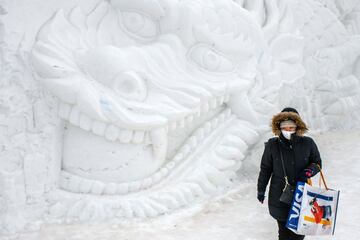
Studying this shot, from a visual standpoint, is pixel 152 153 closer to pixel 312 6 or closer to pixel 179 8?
pixel 179 8

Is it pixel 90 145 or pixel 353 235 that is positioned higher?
pixel 90 145

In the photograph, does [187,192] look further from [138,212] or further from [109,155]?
[109,155]

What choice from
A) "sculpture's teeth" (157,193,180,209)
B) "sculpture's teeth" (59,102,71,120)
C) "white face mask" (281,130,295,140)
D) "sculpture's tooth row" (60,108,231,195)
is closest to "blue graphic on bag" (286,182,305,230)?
"white face mask" (281,130,295,140)

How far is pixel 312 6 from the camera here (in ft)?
12.0

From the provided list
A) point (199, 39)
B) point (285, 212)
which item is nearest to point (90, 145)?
point (199, 39)

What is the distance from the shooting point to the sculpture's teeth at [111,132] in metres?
2.19

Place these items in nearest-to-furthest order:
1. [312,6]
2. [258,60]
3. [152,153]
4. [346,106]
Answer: [152,153] → [258,60] → [312,6] → [346,106]

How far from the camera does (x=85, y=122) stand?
85.4 inches

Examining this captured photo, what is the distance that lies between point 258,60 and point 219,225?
130cm

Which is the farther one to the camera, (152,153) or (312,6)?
(312,6)

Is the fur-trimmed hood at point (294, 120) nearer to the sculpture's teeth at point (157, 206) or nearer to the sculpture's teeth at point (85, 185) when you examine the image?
the sculpture's teeth at point (157, 206)

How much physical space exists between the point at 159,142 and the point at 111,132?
1.04ft

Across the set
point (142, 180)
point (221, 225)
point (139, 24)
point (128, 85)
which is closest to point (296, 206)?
point (221, 225)

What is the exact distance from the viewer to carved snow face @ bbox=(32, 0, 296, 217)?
216cm
